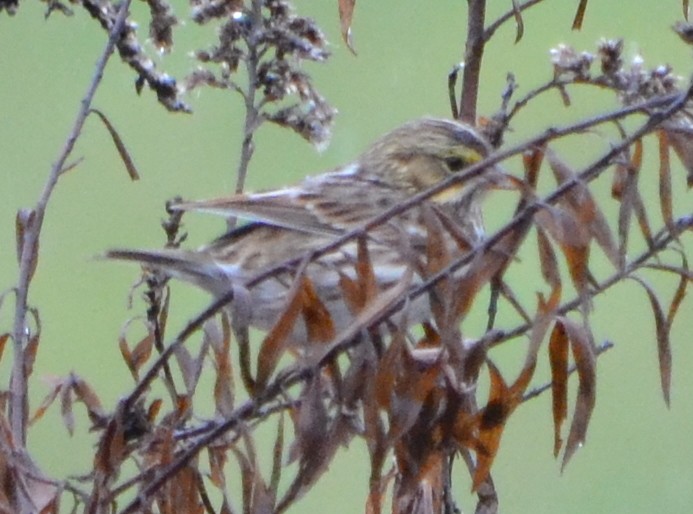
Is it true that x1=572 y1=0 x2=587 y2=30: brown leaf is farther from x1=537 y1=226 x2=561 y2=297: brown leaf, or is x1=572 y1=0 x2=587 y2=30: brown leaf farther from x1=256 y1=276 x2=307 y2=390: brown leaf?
x1=256 y1=276 x2=307 y2=390: brown leaf

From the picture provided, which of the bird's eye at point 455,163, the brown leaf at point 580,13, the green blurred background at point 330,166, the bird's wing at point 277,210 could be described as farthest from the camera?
the green blurred background at point 330,166

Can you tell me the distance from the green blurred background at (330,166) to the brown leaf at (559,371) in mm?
3507

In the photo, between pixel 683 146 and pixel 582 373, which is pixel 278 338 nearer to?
pixel 582 373

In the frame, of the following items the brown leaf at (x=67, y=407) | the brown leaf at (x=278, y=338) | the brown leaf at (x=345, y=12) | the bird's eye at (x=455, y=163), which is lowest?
the brown leaf at (x=278, y=338)

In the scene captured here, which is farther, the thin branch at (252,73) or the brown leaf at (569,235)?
the thin branch at (252,73)

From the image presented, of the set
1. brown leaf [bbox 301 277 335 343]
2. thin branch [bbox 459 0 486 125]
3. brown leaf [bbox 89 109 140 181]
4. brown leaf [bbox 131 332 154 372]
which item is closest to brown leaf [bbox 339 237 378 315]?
brown leaf [bbox 301 277 335 343]

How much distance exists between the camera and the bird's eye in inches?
127

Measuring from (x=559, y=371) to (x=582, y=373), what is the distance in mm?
38

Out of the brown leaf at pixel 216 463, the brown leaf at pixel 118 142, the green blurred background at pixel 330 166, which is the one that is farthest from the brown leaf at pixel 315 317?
the green blurred background at pixel 330 166

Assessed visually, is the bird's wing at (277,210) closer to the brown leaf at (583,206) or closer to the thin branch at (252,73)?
the thin branch at (252,73)

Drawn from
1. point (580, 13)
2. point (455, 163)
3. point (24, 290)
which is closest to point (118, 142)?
point (24, 290)

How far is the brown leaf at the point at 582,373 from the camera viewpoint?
5.55 feet

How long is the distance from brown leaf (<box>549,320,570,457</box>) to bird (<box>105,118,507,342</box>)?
1.67 ft

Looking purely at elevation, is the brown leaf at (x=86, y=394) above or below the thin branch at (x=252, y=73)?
below
